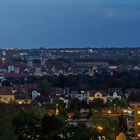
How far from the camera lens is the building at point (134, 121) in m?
32.0

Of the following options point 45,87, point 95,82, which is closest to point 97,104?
point 45,87

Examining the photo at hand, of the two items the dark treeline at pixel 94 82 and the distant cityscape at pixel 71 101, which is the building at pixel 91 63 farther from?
the dark treeline at pixel 94 82

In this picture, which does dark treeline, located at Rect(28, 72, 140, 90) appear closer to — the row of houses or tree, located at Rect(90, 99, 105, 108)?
the row of houses

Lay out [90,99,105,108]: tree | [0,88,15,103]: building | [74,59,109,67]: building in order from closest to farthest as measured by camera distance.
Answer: [90,99,105,108]: tree < [0,88,15,103]: building < [74,59,109,67]: building

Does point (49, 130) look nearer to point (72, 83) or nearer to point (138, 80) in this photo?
point (72, 83)

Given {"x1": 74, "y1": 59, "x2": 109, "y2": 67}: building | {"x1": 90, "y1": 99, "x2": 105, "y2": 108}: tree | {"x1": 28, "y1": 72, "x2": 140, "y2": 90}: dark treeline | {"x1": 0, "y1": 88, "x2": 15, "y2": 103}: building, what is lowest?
{"x1": 90, "y1": 99, "x2": 105, "y2": 108}: tree

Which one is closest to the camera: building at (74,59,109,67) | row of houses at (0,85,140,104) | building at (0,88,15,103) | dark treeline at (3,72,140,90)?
building at (0,88,15,103)

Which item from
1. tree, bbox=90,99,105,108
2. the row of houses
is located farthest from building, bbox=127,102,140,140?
the row of houses

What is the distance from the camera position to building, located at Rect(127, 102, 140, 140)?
32.0 m

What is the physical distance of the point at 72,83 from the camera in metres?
65.7

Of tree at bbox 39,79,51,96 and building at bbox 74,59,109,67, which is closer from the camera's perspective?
tree at bbox 39,79,51,96

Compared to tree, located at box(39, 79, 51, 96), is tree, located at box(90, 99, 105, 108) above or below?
below

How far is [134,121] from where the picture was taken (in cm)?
3422

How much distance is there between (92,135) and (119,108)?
18295mm
